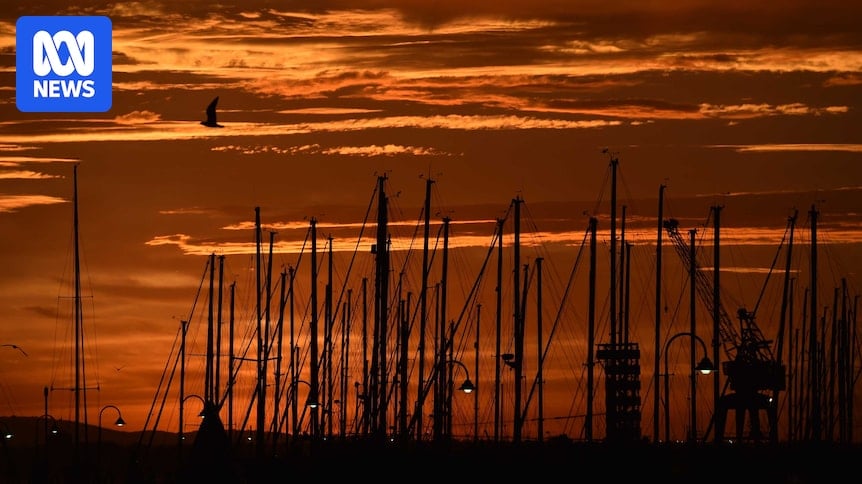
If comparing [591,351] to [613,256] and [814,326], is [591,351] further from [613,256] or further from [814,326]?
[814,326]

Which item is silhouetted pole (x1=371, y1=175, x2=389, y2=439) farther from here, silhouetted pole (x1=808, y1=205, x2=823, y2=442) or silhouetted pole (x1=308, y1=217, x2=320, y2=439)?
silhouetted pole (x1=808, y1=205, x2=823, y2=442)

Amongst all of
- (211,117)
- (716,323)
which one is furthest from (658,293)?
(211,117)

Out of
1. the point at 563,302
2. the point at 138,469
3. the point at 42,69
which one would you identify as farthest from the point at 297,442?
the point at 42,69

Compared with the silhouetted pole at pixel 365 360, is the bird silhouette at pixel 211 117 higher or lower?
higher

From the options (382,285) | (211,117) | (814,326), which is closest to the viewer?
(211,117)

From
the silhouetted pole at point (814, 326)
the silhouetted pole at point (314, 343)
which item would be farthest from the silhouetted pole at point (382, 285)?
the silhouetted pole at point (814, 326)

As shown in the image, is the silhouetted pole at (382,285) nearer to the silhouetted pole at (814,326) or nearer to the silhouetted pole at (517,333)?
the silhouetted pole at (517,333)

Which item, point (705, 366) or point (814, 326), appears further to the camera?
point (814, 326)

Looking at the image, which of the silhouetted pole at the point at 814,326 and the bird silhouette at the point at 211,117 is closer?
the bird silhouette at the point at 211,117

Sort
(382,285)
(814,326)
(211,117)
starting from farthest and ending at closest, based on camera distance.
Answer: (814,326)
(382,285)
(211,117)

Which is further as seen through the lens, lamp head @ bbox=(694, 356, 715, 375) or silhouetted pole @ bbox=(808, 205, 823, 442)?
silhouetted pole @ bbox=(808, 205, 823, 442)

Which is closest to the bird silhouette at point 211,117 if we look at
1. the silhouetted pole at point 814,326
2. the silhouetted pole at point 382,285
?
the silhouetted pole at point 382,285

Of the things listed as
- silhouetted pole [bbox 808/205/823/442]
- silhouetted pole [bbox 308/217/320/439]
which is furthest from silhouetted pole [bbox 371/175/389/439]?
silhouetted pole [bbox 808/205/823/442]

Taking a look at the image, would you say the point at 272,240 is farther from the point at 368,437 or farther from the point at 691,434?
the point at 691,434
